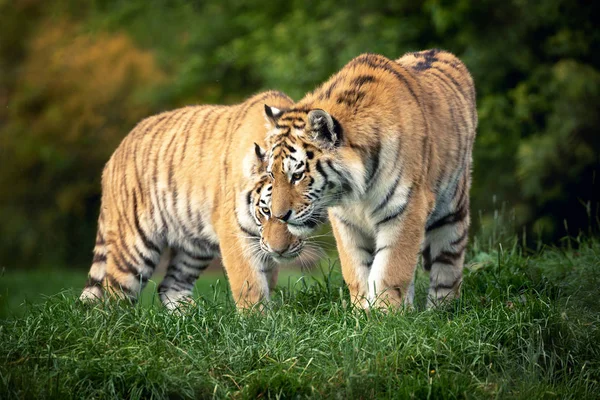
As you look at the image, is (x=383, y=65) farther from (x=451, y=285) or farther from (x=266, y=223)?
(x=451, y=285)

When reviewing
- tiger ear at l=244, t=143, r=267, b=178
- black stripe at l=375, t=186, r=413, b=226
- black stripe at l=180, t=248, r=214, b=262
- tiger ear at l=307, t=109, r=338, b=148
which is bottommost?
black stripe at l=180, t=248, r=214, b=262

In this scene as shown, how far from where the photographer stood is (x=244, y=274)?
18.1 ft

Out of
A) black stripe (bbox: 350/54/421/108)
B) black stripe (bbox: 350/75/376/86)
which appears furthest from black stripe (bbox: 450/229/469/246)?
black stripe (bbox: 350/75/376/86)

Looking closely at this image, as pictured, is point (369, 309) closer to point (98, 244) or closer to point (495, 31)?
point (98, 244)

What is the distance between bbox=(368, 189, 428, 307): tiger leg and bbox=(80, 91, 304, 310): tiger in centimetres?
61

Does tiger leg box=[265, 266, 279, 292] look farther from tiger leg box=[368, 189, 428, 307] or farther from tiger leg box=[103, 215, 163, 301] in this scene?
tiger leg box=[368, 189, 428, 307]

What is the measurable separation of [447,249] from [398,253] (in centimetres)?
88

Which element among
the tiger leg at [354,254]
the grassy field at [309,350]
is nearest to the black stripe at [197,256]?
the grassy field at [309,350]

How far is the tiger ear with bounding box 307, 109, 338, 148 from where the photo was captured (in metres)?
4.78

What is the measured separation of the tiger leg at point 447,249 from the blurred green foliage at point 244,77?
3130 millimetres

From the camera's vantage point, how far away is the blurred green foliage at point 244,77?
33.4 feet

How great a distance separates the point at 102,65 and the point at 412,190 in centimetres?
1446

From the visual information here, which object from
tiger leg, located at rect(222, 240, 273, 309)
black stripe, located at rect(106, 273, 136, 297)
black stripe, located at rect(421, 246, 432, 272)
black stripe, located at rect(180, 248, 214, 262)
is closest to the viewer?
tiger leg, located at rect(222, 240, 273, 309)

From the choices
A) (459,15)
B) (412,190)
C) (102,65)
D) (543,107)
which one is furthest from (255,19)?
(412,190)
